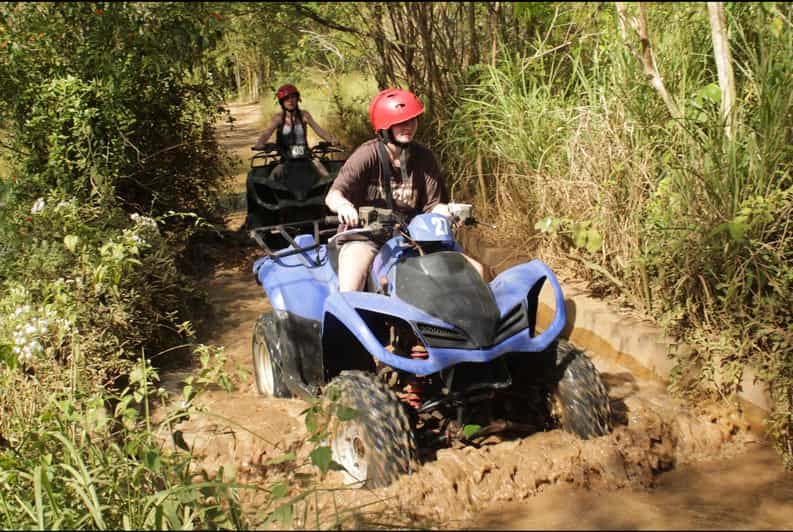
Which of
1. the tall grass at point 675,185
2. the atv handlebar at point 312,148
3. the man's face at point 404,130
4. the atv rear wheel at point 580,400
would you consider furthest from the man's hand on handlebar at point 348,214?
the atv handlebar at point 312,148

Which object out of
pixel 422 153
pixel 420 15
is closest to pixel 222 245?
pixel 420 15

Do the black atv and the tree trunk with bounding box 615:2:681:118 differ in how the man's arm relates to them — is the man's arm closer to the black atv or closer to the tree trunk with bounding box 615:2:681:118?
the tree trunk with bounding box 615:2:681:118

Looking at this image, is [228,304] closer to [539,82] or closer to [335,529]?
[539,82]

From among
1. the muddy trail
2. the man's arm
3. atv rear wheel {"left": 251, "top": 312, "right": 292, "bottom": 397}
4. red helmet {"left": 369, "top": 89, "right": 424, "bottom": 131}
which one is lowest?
the muddy trail

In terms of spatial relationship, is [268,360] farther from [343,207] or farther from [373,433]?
[373,433]

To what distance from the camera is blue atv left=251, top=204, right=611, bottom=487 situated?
3.69 m

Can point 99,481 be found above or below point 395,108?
below

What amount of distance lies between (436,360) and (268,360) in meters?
1.71

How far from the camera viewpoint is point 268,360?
201 inches

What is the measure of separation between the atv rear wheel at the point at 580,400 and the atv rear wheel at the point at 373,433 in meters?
0.76

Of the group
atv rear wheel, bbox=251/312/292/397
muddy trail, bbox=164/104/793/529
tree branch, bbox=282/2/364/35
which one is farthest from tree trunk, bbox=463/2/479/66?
muddy trail, bbox=164/104/793/529

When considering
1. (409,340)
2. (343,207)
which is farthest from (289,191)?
(409,340)

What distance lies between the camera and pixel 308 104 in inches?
534

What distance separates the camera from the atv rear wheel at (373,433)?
3.62 meters
